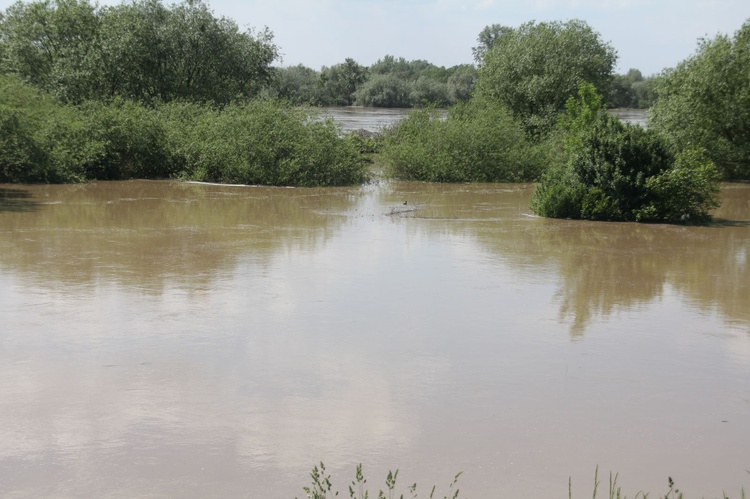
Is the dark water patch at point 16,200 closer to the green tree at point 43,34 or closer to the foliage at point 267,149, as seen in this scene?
the foliage at point 267,149

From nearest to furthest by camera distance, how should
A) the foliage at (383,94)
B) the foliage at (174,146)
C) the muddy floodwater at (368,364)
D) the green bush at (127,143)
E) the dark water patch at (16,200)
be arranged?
the muddy floodwater at (368,364)
the dark water patch at (16,200)
the foliage at (174,146)
the green bush at (127,143)
the foliage at (383,94)

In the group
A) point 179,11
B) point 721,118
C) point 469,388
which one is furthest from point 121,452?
point 179,11

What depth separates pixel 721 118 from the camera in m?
32.3

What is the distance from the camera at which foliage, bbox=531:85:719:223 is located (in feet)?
63.3

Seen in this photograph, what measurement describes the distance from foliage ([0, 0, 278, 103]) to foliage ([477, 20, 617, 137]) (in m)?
13.5

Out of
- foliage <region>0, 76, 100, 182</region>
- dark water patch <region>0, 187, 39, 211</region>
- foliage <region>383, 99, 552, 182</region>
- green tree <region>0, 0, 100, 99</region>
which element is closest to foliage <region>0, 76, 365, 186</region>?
foliage <region>0, 76, 100, 182</region>

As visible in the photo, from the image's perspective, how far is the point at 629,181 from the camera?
19484 mm

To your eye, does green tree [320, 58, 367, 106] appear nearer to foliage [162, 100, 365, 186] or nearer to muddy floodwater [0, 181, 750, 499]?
foliage [162, 100, 365, 186]

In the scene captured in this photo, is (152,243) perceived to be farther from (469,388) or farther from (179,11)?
(179,11)

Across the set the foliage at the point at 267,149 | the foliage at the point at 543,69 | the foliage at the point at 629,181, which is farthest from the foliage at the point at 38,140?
the foliage at the point at 543,69

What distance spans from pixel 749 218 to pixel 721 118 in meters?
12.3

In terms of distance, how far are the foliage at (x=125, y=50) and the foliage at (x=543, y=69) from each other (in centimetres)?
1346

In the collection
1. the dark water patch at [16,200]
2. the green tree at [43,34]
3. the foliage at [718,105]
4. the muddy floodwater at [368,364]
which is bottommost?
the muddy floodwater at [368,364]

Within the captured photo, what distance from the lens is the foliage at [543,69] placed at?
38500 mm
